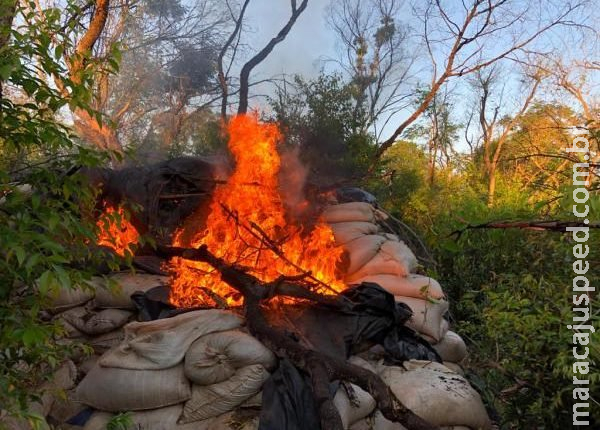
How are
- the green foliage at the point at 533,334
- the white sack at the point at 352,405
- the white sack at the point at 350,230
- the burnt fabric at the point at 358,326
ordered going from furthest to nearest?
the white sack at the point at 350,230
the burnt fabric at the point at 358,326
the white sack at the point at 352,405
the green foliage at the point at 533,334

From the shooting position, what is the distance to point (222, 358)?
10.9 feet

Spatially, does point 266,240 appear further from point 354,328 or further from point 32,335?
point 32,335

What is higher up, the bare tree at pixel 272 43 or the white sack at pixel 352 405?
the bare tree at pixel 272 43

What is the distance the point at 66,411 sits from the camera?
12.5 ft

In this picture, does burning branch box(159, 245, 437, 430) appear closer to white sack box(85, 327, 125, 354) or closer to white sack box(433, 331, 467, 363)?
white sack box(85, 327, 125, 354)

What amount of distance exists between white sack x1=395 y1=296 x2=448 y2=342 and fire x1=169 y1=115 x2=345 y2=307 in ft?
2.65

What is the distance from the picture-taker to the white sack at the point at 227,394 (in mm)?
3230

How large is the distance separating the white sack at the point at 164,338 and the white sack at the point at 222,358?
0.13 meters

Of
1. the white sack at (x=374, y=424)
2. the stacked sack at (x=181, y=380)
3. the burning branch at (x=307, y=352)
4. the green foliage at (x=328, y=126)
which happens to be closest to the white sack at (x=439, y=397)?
the white sack at (x=374, y=424)

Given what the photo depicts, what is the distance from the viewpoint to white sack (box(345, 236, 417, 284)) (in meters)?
5.09

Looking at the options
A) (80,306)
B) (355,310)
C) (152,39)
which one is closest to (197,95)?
(152,39)

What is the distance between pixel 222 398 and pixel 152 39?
15055mm

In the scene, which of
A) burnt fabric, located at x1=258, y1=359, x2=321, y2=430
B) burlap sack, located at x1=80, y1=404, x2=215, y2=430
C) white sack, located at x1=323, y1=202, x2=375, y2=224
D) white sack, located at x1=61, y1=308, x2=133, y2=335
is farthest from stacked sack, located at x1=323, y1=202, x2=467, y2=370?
white sack, located at x1=61, y1=308, x2=133, y2=335

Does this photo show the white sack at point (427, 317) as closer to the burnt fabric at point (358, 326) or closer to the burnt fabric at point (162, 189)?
the burnt fabric at point (358, 326)
